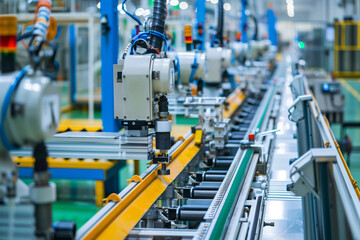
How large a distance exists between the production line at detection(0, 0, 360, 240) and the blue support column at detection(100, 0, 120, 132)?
0.05 ft

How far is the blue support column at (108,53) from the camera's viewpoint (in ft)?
15.9

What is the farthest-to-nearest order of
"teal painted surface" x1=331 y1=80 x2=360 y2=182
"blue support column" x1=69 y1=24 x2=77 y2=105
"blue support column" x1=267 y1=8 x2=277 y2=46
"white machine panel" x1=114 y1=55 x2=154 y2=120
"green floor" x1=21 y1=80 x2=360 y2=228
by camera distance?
"blue support column" x1=267 y1=8 x2=277 y2=46 → "blue support column" x1=69 y1=24 x2=77 y2=105 → "teal painted surface" x1=331 y1=80 x2=360 y2=182 → "green floor" x1=21 y1=80 x2=360 y2=228 → "white machine panel" x1=114 y1=55 x2=154 y2=120

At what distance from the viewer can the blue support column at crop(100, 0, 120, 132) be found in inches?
191

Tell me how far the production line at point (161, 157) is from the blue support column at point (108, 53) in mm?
16

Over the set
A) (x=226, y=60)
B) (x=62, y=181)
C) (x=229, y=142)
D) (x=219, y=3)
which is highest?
(x=219, y=3)

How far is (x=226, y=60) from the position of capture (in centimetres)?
739

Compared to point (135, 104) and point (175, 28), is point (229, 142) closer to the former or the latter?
point (135, 104)

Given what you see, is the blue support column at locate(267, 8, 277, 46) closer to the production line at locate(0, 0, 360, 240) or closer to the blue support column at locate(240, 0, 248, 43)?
the blue support column at locate(240, 0, 248, 43)

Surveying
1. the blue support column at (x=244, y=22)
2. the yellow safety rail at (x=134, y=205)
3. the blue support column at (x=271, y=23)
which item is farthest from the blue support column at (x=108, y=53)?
the blue support column at (x=271, y=23)

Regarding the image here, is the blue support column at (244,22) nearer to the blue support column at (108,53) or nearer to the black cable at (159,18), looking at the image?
the blue support column at (108,53)

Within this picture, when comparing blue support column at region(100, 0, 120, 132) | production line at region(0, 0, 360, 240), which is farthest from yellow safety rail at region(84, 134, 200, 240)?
blue support column at region(100, 0, 120, 132)

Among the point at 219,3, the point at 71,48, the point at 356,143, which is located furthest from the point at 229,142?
the point at 71,48

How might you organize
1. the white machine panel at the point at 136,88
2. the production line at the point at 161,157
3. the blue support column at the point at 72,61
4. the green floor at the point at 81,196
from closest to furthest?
1. the production line at the point at 161,157
2. the white machine panel at the point at 136,88
3. the green floor at the point at 81,196
4. the blue support column at the point at 72,61

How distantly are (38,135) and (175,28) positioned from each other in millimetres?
10537
